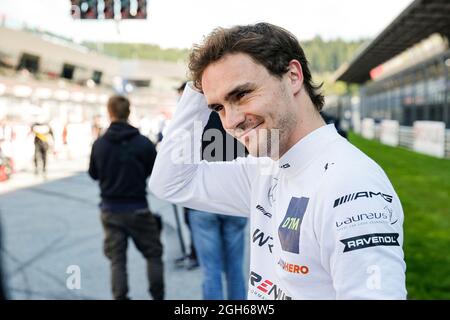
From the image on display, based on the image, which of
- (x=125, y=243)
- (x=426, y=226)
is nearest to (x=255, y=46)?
(x=125, y=243)

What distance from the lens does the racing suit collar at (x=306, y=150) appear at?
1.17 meters

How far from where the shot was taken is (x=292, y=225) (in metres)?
1.11

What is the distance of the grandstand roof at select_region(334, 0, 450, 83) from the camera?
1579 cm

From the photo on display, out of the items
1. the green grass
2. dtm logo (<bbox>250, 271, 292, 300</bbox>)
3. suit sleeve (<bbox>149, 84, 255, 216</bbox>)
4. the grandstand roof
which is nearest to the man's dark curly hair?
suit sleeve (<bbox>149, 84, 255, 216</bbox>)

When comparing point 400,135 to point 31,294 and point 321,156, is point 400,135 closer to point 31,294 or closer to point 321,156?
point 31,294

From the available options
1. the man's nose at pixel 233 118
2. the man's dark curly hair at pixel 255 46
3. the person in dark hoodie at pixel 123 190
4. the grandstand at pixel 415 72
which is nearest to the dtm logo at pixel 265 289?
A: the man's nose at pixel 233 118

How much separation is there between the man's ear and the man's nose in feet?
0.56

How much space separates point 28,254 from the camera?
5238 mm

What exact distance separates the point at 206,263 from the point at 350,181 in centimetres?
240

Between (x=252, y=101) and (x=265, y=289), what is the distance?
52 centimetres

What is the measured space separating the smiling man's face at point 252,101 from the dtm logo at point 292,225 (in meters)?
0.17

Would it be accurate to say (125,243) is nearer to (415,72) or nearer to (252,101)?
(252,101)

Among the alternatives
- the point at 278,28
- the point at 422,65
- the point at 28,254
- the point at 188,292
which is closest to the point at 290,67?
the point at 278,28

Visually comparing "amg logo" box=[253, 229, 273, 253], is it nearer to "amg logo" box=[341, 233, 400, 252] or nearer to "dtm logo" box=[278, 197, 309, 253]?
"dtm logo" box=[278, 197, 309, 253]
